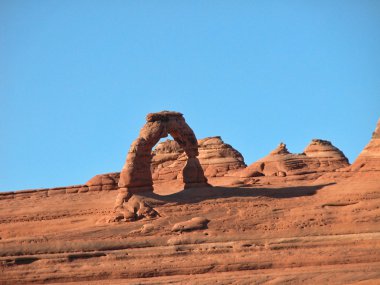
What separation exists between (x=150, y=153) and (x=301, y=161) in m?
20.8

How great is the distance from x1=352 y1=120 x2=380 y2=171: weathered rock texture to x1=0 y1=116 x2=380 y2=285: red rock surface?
0.25 m

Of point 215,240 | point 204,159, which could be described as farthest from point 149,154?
point 204,159

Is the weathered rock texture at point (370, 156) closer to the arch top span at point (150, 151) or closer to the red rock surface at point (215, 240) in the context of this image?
the red rock surface at point (215, 240)

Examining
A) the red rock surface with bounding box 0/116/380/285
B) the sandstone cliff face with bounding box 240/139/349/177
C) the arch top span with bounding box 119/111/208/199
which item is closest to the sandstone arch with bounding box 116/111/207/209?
the arch top span with bounding box 119/111/208/199

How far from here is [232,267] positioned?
27.5 metres

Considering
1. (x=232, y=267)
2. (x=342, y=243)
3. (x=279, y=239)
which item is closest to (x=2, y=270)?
(x=232, y=267)

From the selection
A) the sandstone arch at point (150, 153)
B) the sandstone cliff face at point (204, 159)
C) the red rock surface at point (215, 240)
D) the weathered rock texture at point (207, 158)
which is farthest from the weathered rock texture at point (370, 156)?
the weathered rock texture at point (207, 158)

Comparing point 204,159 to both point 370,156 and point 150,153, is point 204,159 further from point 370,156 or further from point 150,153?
point 150,153

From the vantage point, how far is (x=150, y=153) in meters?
33.4

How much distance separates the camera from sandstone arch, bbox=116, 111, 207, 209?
3231cm

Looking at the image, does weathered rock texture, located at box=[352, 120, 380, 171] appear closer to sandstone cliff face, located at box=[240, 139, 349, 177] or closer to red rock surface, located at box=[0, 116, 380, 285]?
red rock surface, located at box=[0, 116, 380, 285]

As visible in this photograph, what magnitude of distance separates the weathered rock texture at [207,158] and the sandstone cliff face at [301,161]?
1.69m

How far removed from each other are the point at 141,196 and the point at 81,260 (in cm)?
434

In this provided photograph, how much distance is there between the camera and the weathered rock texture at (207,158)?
50469mm
